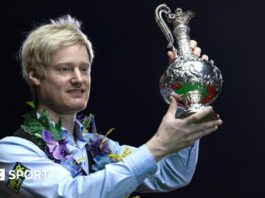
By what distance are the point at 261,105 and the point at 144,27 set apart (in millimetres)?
731

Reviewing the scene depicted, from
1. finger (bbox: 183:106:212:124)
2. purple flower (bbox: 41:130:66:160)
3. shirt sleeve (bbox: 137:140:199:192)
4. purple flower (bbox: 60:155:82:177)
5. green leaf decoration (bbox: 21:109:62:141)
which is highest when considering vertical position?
finger (bbox: 183:106:212:124)

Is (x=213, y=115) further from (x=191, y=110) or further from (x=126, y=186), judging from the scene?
(x=126, y=186)

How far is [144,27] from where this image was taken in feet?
11.1

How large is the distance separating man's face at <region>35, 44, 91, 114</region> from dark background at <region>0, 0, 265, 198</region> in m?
1.31

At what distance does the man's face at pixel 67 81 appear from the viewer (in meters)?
2.05

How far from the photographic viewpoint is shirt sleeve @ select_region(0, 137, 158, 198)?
1.78 meters

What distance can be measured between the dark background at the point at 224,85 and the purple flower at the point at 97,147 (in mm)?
1145

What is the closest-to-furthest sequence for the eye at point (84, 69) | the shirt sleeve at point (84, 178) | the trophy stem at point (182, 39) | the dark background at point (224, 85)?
the shirt sleeve at point (84, 178) < the trophy stem at point (182, 39) < the eye at point (84, 69) < the dark background at point (224, 85)

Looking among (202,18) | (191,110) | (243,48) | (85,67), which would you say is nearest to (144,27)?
(202,18)

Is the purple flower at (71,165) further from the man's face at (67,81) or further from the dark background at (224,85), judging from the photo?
the dark background at (224,85)

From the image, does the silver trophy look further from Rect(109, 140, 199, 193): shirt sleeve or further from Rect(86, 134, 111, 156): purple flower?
Rect(86, 134, 111, 156): purple flower

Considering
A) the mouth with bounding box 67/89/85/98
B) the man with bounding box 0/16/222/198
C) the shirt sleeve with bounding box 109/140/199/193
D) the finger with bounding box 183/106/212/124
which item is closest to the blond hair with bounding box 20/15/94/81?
the man with bounding box 0/16/222/198

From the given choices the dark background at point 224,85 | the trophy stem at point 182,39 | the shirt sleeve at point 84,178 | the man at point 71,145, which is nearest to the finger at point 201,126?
the man at point 71,145

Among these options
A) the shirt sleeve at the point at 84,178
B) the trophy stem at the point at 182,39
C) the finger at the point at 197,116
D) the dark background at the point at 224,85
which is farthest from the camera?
the dark background at the point at 224,85
